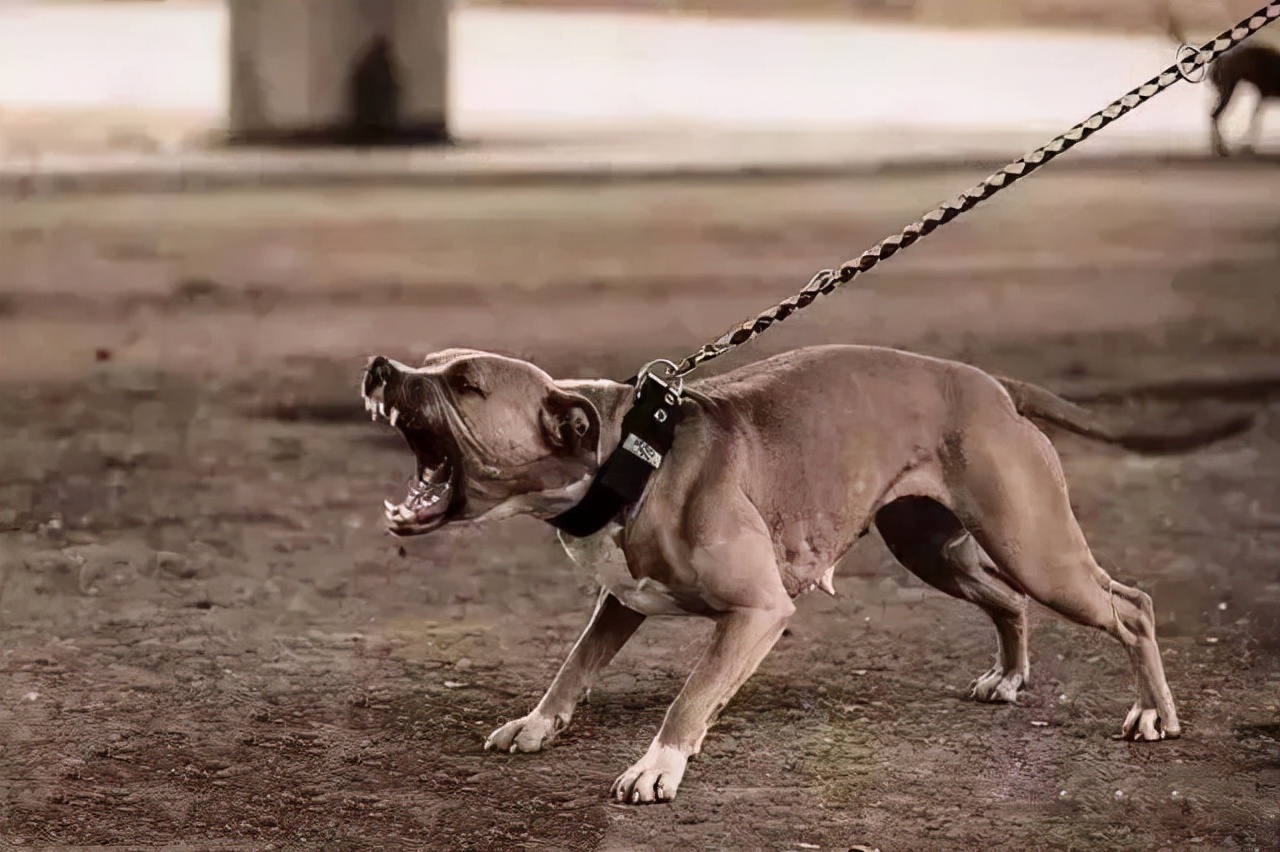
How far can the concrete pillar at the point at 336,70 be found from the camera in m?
20.6

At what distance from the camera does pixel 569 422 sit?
445 cm

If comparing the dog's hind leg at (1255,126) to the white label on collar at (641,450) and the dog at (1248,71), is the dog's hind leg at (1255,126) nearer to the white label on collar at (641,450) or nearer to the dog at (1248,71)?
the dog at (1248,71)

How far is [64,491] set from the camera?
816 centimetres

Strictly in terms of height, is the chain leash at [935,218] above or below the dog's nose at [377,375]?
above

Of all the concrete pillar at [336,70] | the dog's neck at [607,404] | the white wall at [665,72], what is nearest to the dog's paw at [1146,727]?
the dog's neck at [607,404]

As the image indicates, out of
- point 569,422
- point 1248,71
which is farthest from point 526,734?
point 1248,71

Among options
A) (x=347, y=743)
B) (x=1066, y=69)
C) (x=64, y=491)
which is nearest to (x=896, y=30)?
(x=1066, y=69)

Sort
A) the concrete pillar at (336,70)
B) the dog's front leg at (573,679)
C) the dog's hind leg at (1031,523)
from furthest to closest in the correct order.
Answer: the concrete pillar at (336,70) < the dog's front leg at (573,679) < the dog's hind leg at (1031,523)

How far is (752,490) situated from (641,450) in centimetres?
33

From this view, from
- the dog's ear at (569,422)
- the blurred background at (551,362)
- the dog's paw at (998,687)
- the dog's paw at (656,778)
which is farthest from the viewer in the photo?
the dog's paw at (998,687)

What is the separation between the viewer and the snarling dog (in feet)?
14.6

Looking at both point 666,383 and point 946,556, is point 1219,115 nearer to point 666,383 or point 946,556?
point 946,556

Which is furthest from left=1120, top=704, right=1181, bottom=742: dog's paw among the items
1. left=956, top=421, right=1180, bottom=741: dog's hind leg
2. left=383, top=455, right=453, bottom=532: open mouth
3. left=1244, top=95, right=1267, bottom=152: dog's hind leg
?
left=1244, top=95, right=1267, bottom=152: dog's hind leg

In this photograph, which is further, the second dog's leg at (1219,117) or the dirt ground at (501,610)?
the second dog's leg at (1219,117)
